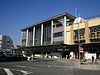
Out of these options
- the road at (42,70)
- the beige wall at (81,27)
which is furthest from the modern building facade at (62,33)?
the road at (42,70)

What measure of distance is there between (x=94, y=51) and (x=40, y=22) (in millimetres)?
31449

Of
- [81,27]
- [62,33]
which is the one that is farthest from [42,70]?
[62,33]

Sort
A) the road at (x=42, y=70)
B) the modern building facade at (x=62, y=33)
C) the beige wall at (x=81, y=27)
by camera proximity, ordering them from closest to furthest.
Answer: the road at (x=42, y=70) < the beige wall at (x=81, y=27) < the modern building facade at (x=62, y=33)

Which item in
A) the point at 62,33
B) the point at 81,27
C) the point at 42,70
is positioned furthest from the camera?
the point at 62,33

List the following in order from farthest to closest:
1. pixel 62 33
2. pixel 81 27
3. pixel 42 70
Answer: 1. pixel 62 33
2. pixel 81 27
3. pixel 42 70

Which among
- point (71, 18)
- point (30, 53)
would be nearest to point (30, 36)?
point (30, 53)

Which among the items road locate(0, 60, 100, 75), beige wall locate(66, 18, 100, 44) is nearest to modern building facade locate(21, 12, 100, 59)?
beige wall locate(66, 18, 100, 44)

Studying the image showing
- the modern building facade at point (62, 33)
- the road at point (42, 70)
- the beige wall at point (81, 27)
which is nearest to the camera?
the road at point (42, 70)

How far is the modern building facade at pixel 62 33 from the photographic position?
5281cm

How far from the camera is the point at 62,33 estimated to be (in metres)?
63.9

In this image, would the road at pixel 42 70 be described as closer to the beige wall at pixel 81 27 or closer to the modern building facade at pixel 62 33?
the modern building facade at pixel 62 33

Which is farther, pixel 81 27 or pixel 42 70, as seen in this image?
pixel 81 27

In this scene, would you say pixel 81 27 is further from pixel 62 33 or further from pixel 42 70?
pixel 42 70

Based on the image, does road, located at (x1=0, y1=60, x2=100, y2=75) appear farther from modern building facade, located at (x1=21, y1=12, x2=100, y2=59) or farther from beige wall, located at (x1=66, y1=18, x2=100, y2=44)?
beige wall, located at (x1=66, y1=18, x2=100, y2=44)
